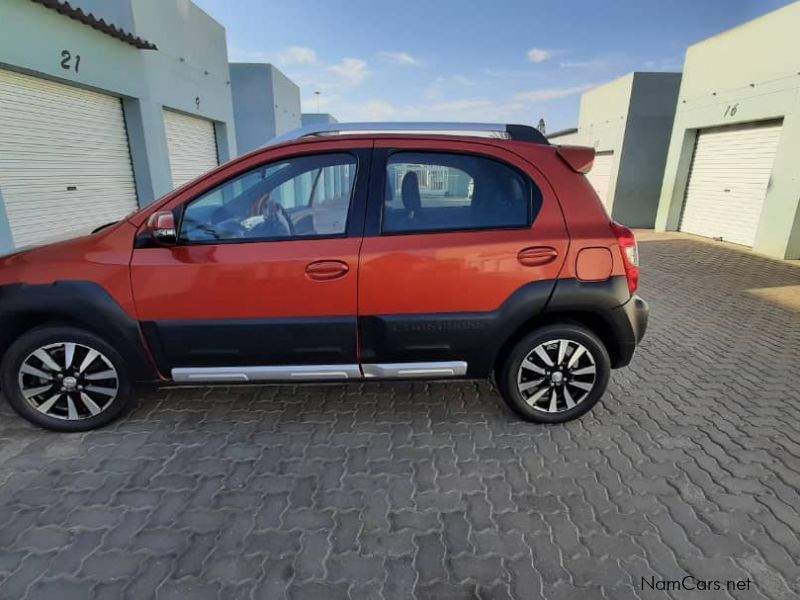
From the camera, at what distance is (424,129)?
273 cm

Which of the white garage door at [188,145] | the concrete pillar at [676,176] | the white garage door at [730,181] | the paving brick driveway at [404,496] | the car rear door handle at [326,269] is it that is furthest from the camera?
the concrete pillar at [676,176]

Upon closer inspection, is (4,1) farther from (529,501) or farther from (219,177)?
(529,501)

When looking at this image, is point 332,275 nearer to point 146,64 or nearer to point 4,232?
point 4,232

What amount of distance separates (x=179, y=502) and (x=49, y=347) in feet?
4.26

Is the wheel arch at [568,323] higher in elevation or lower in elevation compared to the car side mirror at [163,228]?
lower

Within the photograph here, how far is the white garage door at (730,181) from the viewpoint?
9414 mm

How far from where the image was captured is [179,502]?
2256mm

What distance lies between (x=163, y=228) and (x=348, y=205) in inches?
42.7

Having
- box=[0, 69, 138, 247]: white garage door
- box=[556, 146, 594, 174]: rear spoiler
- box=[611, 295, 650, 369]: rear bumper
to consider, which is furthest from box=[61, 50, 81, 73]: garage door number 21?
box=[611, 295, 650, 369]: rear bumper

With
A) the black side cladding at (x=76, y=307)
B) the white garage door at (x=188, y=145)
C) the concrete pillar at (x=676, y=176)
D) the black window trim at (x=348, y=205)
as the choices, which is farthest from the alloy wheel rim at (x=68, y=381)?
the concrete pillar at (x=676, y=176)

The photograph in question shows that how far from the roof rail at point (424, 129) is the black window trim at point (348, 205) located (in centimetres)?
17

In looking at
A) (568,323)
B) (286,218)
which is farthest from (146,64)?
(568,323)

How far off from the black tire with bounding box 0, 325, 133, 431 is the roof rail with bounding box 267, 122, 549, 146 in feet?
5.43

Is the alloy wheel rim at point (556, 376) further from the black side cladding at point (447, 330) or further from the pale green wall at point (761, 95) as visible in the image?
the pale green wall at point (761, 95)
